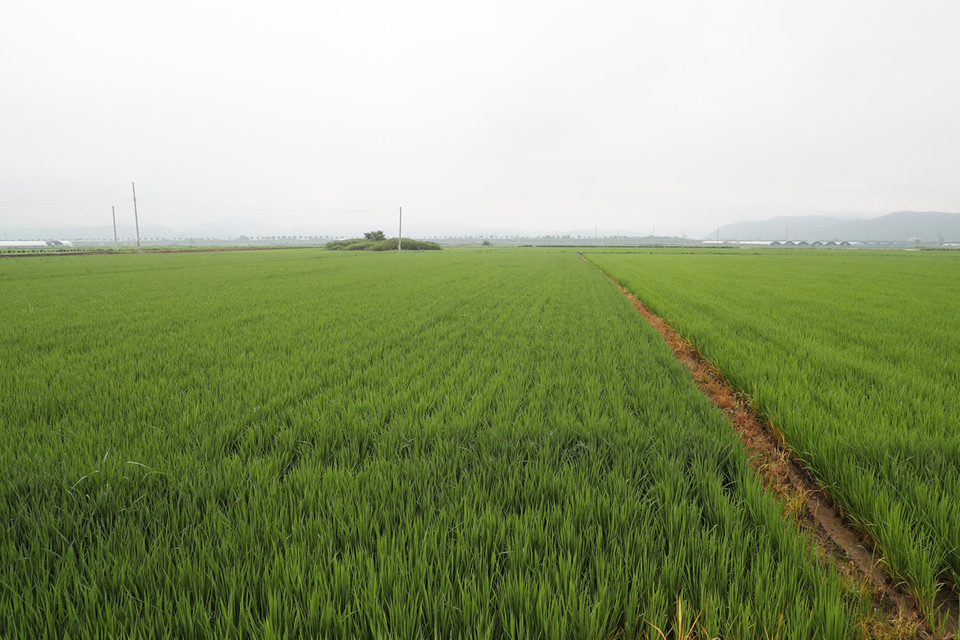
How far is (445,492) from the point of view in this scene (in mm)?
2217

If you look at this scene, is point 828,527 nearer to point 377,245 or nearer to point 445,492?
point 445,492

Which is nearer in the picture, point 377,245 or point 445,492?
point 445,492

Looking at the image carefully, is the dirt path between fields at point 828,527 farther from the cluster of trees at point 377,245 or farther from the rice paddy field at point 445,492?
the cluster of trees at point 377,245

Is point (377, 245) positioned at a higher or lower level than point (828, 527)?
higher

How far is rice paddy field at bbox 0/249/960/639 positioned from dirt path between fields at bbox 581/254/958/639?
0.10 meters

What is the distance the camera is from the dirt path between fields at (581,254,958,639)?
5.16 feet

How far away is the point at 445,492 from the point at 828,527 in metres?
2.21

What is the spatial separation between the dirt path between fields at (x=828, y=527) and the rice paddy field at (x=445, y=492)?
10cm

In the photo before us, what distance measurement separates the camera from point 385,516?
77.7 inches

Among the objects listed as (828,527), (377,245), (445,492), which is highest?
(377,245)

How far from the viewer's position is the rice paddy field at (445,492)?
1470mm

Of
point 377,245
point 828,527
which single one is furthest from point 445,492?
point 377,245

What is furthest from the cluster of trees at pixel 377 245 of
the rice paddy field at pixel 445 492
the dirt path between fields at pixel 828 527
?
the dirt path between fields at pixel 828 527

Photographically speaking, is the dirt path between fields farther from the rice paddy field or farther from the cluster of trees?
the cluster of trees
